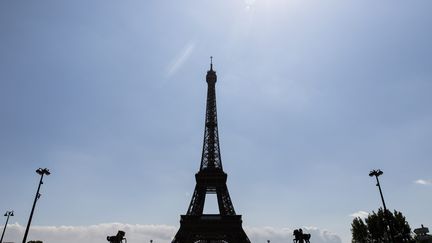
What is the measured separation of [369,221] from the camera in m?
61.1

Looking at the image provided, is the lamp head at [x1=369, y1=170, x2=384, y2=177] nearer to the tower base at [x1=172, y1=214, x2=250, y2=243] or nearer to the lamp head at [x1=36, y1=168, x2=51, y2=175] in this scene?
the lamp head at [x1=36, y1=168, x2=51, y2=175]

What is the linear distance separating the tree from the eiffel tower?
986 inches

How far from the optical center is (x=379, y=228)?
5903 centimetres

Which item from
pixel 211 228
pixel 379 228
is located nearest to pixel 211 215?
pixel 211 228

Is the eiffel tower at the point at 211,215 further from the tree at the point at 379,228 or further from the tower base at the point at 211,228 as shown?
the tree at the point at 379,228

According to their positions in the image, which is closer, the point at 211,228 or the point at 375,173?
the point at 375,173

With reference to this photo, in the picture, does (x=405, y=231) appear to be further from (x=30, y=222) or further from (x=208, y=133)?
(x=30, y=222)

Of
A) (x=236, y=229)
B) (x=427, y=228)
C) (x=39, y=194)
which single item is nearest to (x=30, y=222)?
(x=39, y=194)

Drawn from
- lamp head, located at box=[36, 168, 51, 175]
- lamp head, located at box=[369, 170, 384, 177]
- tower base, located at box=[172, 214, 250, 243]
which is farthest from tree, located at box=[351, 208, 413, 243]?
lamp head, located at box=[36, 168, 51, 175]

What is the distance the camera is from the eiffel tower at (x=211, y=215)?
2375 inches

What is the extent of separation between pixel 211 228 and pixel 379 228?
3447 cm

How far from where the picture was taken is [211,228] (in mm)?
60750

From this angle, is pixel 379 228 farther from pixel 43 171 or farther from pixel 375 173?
pixel 43 171

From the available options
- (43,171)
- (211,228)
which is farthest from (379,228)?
(43,171)
